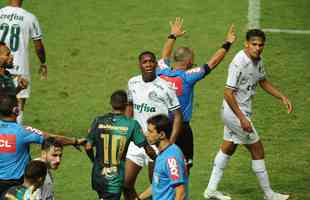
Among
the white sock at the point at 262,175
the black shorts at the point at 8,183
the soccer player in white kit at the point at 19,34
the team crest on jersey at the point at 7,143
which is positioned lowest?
the white sock at the point at 262,175

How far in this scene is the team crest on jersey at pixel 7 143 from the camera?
1176cm

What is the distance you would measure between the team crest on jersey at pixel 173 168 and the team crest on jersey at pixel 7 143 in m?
2.00

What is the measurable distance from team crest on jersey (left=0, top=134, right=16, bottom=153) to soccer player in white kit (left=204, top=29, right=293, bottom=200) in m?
3.68

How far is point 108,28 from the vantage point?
23.6 m

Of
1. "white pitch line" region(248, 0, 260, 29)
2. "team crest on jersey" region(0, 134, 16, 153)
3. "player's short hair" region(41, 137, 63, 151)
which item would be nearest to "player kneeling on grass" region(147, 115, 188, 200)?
"player's short hair" region(41, 137, 63, 151)

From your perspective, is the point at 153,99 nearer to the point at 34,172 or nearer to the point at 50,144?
the point at 50,144

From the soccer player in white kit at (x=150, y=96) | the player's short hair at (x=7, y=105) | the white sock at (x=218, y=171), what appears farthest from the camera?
the white sock at (x=218, y=171)

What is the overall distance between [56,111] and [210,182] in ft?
17.0

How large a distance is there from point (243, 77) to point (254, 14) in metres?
10.4

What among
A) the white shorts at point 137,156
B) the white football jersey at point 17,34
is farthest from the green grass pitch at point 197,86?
Result: the white football jersey at point 17,34

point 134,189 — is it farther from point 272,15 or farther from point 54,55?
point 272,15

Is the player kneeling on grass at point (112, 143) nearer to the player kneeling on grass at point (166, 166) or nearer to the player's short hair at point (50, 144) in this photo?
the player kneeling on grass at point (166, 166)

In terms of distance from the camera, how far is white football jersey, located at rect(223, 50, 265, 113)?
1415 centimetres

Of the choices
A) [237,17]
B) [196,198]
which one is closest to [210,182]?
[196,198]
